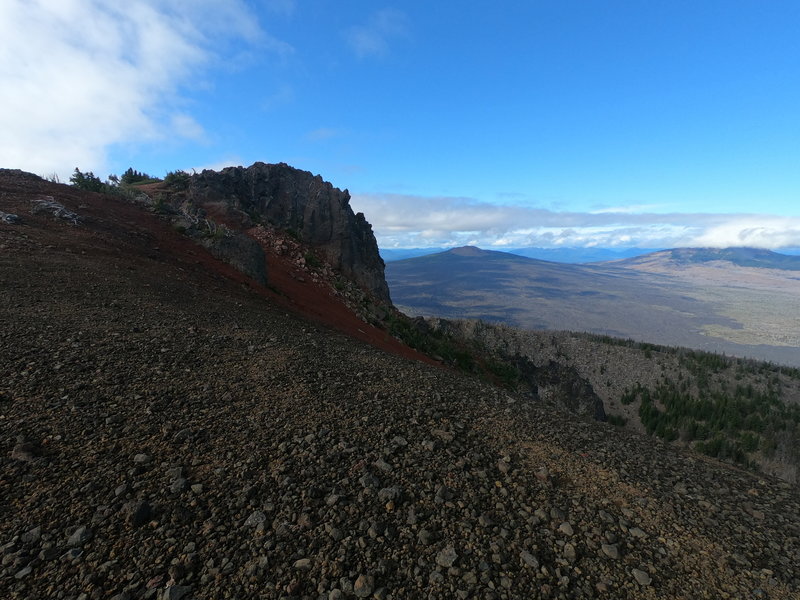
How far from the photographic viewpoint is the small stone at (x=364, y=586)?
299cm

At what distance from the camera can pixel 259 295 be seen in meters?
14.9

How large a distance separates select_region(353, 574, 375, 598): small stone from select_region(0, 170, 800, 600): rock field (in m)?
0.01

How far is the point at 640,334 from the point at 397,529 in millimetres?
209767

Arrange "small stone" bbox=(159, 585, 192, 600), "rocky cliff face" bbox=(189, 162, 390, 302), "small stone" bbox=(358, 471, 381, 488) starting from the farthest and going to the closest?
"rocky cliff face" bbox=(189, 162, 390, 302) → "small stone" bbox=(358, 471, 381, 488) → "small stone" bbox=(159, 585, 192, 600)

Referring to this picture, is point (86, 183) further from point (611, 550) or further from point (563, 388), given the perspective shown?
point (563, 388)

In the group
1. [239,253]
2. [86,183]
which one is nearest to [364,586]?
[239,253]

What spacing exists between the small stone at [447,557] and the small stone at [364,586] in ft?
2.05

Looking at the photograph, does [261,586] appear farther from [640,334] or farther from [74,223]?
[640,334]

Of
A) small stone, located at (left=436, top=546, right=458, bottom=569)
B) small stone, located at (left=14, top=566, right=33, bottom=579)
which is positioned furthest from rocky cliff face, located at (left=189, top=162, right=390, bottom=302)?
small stone, located at (left=14, top=566, right=33, bottom=579)

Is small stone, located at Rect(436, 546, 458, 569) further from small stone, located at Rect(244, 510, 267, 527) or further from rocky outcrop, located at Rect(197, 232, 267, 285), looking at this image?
rocky outcrop, located at Rect(197, 232, 267, 285)

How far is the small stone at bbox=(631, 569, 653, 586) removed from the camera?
3.38 meters

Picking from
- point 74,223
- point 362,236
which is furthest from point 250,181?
point 74,223

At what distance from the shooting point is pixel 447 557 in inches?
134

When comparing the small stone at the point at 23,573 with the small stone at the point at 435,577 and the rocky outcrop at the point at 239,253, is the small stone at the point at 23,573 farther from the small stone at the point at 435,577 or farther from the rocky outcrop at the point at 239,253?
the rocky outcrop at the point at 239,253
